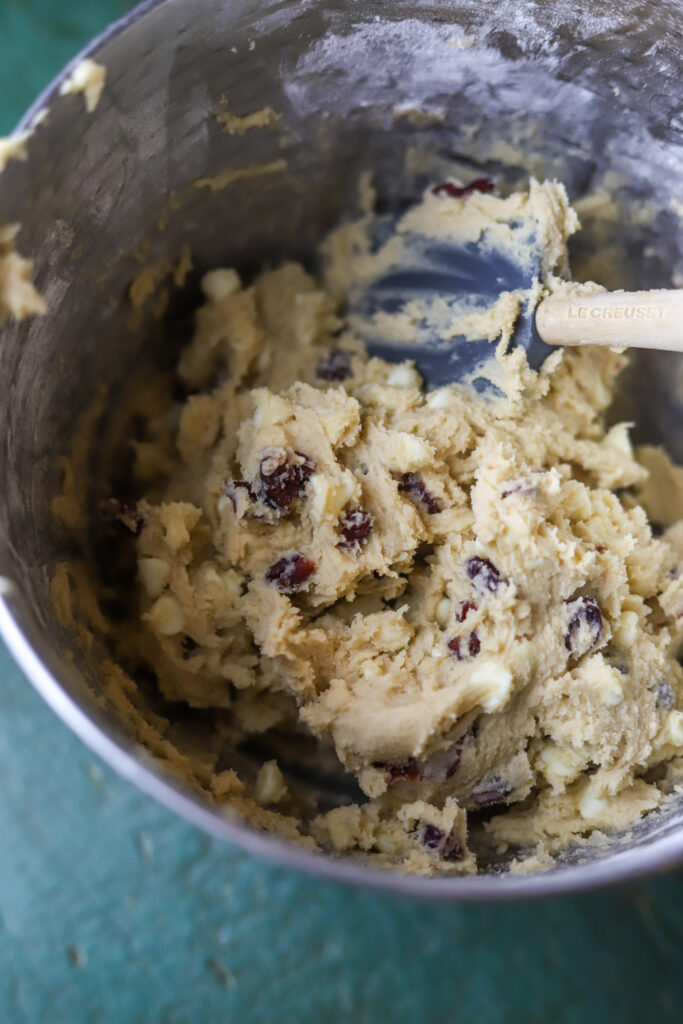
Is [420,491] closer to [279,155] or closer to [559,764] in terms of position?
[559,764]

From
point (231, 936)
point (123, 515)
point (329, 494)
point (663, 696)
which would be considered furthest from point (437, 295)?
point (231, 936)

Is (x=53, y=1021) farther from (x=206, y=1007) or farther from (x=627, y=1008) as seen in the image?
(x=627, y=1008)

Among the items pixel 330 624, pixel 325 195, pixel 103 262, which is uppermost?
pixel 103 262

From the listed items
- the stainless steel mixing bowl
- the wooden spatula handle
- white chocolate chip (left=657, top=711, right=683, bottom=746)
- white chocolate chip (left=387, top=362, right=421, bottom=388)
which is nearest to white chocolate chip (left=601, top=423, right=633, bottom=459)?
the stainless steel mixing bowl

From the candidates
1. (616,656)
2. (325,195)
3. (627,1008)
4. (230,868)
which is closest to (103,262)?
(325,195)

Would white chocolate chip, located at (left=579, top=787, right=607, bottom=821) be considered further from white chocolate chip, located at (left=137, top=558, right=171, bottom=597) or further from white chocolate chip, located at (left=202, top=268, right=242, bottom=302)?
white chocolate chip, located at (left=202, top=268, right=242, bottom=302)

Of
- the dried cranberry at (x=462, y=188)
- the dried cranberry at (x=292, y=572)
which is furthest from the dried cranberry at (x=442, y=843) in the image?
the dried cranberry at (x=462, y=188)

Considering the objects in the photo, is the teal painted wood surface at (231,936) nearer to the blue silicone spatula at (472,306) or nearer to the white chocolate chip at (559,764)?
the white chocolate chip at (559,764)
